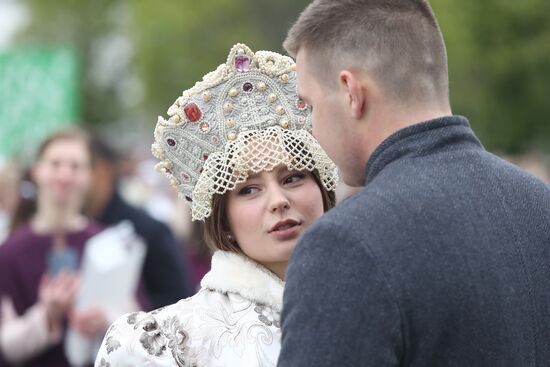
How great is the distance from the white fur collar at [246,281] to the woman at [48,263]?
2480mm

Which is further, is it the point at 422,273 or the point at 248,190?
the point at 248,190

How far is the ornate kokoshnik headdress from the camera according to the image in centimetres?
318

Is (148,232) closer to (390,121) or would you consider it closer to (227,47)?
(390,121)

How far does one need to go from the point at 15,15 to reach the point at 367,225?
5226 centimetres

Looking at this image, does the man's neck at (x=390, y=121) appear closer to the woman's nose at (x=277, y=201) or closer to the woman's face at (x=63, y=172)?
the woman's nose at (x=277, y=201)

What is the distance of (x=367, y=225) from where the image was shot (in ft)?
7.36

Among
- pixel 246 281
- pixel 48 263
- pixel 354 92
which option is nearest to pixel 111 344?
pixel 246 281

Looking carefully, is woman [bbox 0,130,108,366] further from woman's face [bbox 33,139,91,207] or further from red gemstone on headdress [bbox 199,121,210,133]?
red gemstone on headdress [bbox 199,121,210,133]

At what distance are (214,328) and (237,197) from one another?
39 cm

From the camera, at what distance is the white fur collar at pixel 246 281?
311 centimetres

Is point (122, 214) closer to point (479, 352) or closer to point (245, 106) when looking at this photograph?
point (245, 106)

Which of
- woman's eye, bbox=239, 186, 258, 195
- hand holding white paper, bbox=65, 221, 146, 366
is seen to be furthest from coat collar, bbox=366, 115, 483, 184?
hand holding white paper, bbox=65, 221, 146, 366

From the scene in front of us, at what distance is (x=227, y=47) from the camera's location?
109ft

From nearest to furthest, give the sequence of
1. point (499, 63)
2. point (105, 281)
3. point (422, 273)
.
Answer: point (422, 273)
point (105, 281)
point (499, 63)
